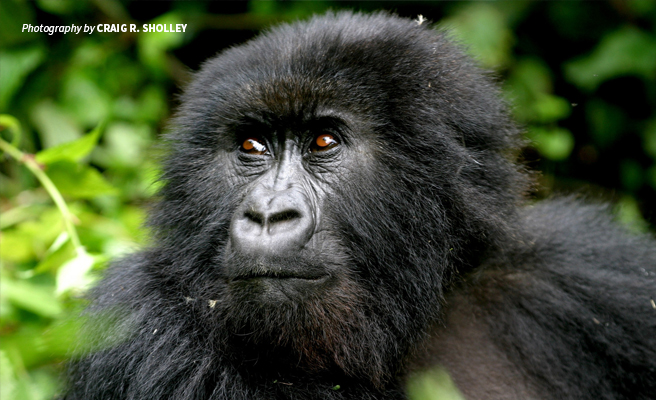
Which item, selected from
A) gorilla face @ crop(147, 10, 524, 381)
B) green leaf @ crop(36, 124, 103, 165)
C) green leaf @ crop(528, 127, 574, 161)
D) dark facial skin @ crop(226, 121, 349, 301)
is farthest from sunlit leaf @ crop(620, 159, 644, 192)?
green leaf @ crop(36, 124, 103, 165)

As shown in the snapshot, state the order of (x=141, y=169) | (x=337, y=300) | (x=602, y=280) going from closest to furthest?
(x=337, y=300) → (x=602, y=280) → (x=141, y=169)

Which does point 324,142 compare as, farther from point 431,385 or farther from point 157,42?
point 157,42

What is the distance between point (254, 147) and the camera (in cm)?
289

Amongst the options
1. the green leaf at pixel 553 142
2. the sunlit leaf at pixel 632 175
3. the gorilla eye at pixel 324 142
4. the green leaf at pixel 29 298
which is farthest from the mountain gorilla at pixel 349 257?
the sunlit leaf at pixel 632 175

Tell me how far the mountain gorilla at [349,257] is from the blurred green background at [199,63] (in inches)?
54.5

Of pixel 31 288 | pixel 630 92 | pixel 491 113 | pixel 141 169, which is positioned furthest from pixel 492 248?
pixel 630 92

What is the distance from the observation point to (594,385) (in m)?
3.07

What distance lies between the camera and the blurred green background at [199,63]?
16.4 ft

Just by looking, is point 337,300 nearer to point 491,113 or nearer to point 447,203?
point 447,203

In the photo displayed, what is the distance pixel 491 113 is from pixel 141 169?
3007mm

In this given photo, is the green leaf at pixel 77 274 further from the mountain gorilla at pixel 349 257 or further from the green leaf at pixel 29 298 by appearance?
the mountain gorilla at pixel 349 257

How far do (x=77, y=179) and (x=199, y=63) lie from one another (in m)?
1.80

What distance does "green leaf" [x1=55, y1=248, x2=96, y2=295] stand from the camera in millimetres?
3191

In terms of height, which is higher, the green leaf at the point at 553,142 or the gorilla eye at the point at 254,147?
the gorilla eye at the point at 254,147
